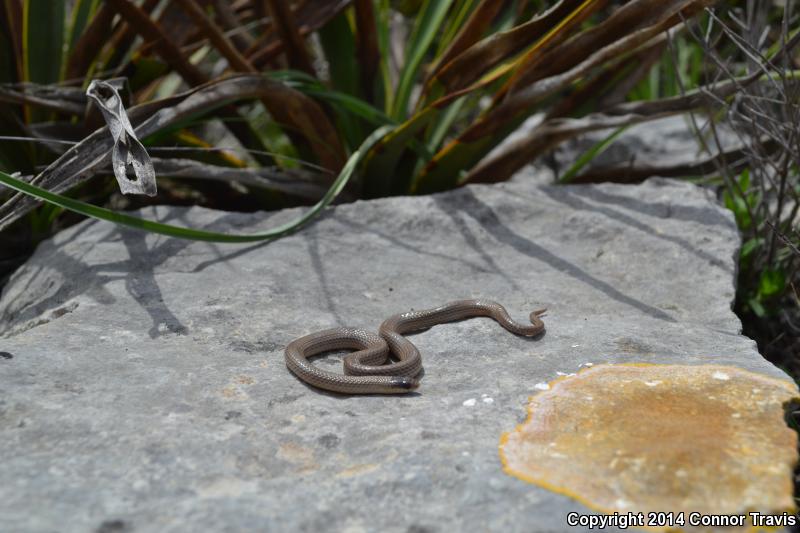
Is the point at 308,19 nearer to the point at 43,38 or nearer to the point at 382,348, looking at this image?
the point at 43,38

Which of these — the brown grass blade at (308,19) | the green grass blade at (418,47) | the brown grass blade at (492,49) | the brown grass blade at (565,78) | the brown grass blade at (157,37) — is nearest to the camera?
the brown grass blade at (565,78)

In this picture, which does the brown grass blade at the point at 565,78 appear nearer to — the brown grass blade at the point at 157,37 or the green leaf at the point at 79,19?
the brown grass blade at the point at 157,37

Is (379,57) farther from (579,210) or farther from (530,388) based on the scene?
(530,388)

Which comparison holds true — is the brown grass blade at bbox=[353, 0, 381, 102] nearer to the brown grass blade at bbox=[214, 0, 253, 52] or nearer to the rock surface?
the brown grass blade at bbox=[214, 0, 253, 52]

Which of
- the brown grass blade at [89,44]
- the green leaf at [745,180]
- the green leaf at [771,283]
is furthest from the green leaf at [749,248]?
the brown grass blade at [89,44]

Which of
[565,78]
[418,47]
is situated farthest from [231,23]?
[565,78]

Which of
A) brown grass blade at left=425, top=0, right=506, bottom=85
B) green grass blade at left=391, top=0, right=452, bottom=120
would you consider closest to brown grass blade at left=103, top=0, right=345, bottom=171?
green grass blade at left=391, top=0, right=452, bottom=120
